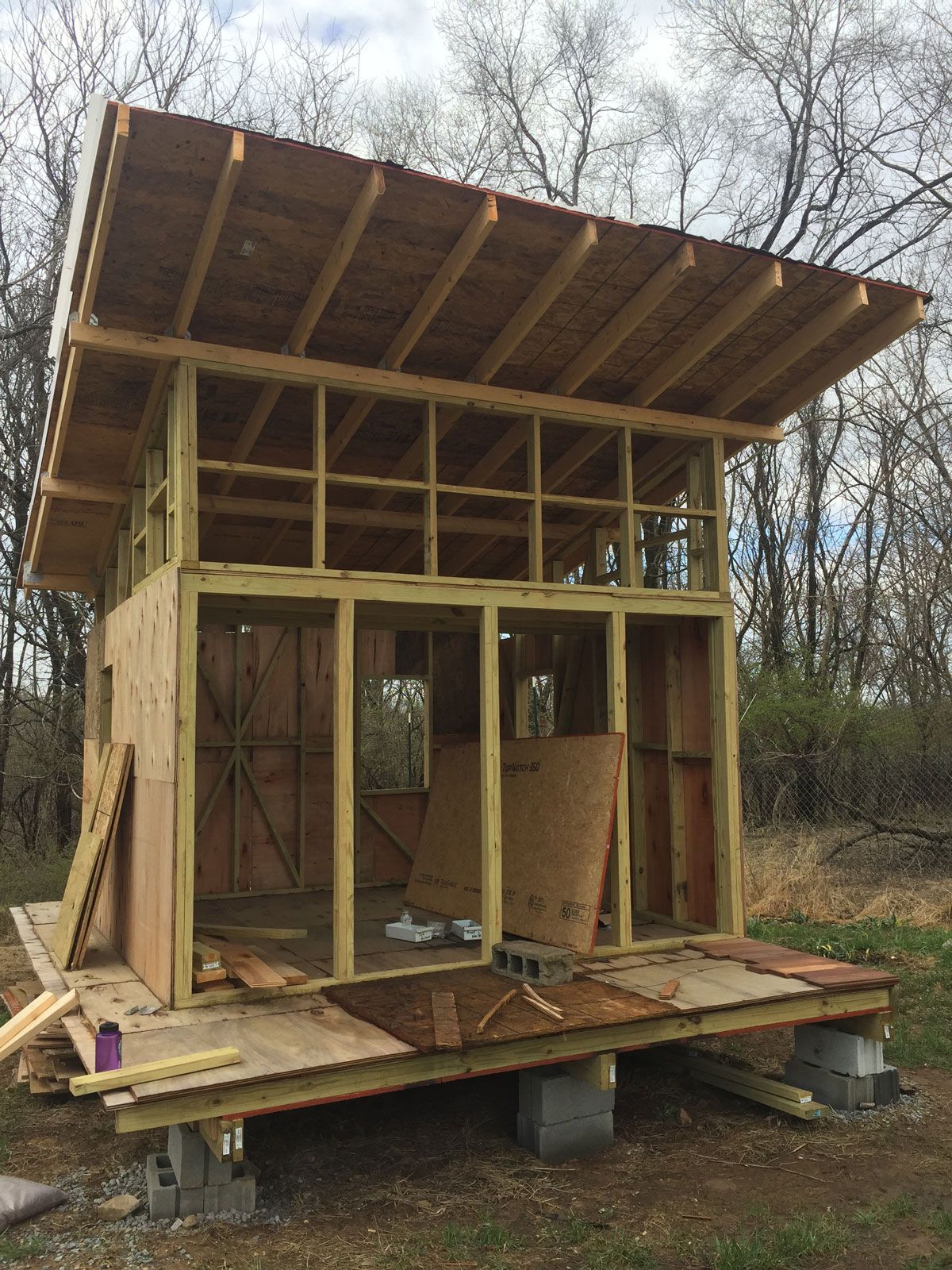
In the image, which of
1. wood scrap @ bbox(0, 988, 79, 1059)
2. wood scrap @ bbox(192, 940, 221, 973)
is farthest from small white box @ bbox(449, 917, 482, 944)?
wood scrap @ bbox(0, 988, 79, 1059)

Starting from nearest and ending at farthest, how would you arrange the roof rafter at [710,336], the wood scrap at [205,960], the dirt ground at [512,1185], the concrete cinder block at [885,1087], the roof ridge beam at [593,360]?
the dirt ground at [512,1185], the wood scrap at [205,960], the concrete cinder block at [885,1087], the roof ridge beam at [593,360], the roof rafter at [710,336]

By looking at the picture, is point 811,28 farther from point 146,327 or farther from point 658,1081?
point 658,1081

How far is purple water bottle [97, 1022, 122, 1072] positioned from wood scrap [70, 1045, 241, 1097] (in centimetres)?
4

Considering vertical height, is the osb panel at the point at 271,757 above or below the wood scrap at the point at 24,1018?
above

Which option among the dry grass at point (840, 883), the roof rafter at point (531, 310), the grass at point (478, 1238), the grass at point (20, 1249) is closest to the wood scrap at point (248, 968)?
the grass at point (20, 1249)

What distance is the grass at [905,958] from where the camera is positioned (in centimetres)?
711

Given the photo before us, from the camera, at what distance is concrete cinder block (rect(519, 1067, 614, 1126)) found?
5359mm

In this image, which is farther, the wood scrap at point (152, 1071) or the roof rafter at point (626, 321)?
the roof rafter at point (626, 321)

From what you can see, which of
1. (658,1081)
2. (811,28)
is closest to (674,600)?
(658,1081)

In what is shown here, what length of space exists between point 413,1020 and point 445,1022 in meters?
0.21

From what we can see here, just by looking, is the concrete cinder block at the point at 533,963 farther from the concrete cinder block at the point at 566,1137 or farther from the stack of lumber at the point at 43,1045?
the stack of lumber at the point at 43,1045

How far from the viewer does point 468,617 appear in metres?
7.49

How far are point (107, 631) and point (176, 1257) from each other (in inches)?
232

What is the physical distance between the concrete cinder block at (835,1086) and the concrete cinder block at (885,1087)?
43mm
